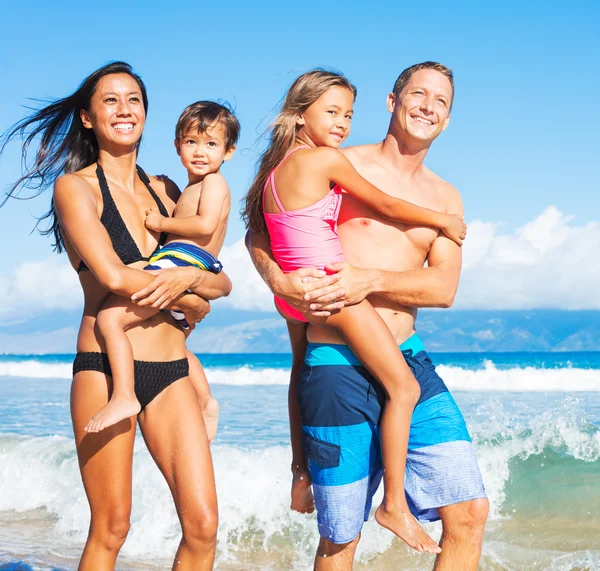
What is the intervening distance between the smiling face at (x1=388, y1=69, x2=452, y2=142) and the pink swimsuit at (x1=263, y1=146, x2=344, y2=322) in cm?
53

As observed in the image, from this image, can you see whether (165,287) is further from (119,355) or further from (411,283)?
(411,283)

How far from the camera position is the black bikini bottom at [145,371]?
329 centimetres

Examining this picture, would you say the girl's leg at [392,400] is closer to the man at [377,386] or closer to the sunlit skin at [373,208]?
the sunlit skin at [373,208]

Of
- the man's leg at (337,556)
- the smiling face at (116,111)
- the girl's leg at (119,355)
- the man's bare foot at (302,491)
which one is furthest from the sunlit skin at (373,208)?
the girl's leg at (119,355)

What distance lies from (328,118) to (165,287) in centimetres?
119

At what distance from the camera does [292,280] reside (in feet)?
11.2

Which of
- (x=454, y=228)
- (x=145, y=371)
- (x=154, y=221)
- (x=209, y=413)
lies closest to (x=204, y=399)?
(x=209, y=413)

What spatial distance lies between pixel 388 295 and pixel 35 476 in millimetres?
6685

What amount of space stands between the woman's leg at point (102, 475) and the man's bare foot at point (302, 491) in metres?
0.93

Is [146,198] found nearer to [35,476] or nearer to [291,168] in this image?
[291,168]

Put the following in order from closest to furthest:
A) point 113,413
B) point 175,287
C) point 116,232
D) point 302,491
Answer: point 113,413 < point 175,287 < point 116,232 < point 302,491

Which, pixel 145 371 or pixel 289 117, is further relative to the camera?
pixel 289 117

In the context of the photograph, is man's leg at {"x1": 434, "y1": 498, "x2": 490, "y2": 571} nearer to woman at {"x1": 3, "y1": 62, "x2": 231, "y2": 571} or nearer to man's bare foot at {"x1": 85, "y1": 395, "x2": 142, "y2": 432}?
woman at {"x1": 3, "y1": 62, "x2": 231, "y2": 571}

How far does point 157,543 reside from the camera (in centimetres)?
679
